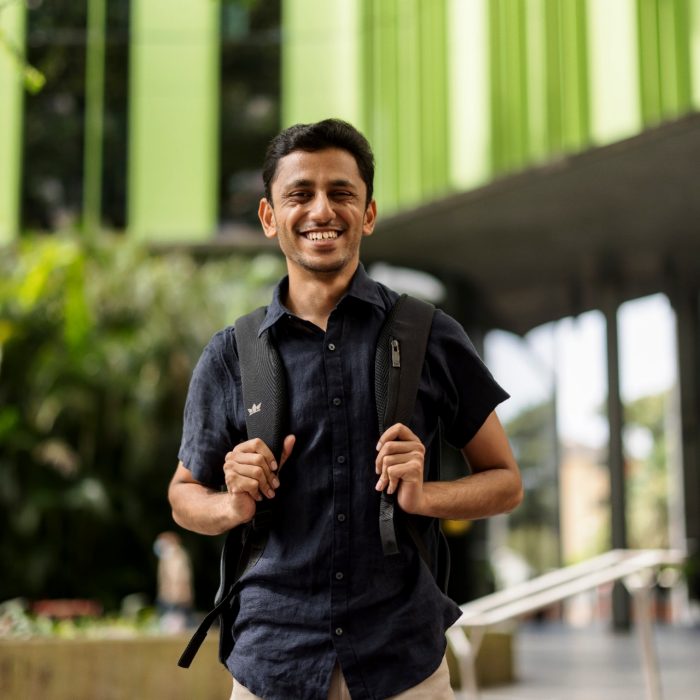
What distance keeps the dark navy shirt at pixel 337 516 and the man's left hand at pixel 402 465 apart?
0.26ft

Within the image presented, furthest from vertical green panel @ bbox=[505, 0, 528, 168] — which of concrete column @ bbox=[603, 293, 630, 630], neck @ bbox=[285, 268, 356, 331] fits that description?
neck @ bbox=[285, 268, 356, 331]

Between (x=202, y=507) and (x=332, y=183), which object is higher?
(x=332, y=183)

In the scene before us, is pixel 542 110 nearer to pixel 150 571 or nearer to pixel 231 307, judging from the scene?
pixel 231 307

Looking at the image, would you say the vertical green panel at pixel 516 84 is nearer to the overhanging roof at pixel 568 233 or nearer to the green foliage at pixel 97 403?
the overhanging roof at pixel 568 233

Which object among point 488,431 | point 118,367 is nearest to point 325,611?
point 488,431

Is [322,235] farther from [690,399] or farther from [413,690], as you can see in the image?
[690,399]

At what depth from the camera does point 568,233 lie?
59.1 ft

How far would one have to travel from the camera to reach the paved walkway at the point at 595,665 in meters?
10.5

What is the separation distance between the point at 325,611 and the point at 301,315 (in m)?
0.53

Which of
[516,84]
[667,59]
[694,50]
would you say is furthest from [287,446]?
[516,84]

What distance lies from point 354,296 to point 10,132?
58.9 feet

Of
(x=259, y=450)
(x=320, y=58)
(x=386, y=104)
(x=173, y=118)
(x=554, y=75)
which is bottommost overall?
(x=259, y=450)

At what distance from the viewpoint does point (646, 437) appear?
20.2 metres

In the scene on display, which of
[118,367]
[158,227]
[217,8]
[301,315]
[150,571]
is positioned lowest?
[150,571]
